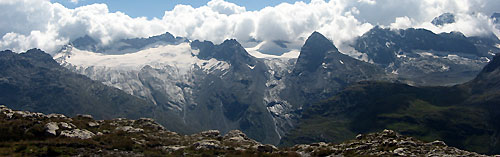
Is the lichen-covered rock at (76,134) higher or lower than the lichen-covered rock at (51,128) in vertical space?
lower

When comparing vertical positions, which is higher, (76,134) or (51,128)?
(51,128)

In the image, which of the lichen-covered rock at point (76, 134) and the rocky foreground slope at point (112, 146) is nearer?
the rocky foreground slope at point (112, 146)

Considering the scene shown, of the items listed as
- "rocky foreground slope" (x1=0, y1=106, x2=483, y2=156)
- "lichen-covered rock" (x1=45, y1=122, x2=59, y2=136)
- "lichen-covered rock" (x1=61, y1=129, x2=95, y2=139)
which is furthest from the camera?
"lichen-covered rock" (x1=61, y1=129, x2=95, y2=139)

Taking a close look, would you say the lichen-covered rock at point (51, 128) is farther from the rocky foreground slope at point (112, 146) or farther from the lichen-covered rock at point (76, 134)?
the lichen-covered rock at point (76, 134)

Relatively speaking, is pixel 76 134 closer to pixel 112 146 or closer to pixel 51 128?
pixel 51 128

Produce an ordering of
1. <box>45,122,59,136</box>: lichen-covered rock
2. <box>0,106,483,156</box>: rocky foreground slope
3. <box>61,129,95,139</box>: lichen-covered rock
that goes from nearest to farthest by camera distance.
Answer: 1. <box>0,106,483,156</box>: rocky foreground slope
2. <box>45,122,59,136</box>: lichen-covered rock
3. <box>61,129,95,139</box>: lichen-covered rock

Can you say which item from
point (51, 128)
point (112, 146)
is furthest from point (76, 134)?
point (112, 146)

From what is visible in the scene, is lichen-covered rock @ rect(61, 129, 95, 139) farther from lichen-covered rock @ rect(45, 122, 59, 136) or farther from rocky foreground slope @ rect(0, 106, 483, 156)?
lichen-covered rock @ rect(45, 122, 59, 136)

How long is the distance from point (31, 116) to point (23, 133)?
17.4 metres

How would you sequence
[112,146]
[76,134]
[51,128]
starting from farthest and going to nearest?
[76,134] → [51,128] → [112,146]

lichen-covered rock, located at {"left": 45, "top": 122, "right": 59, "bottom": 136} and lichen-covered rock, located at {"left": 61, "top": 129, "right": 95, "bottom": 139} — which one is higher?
lichen-covered rock, located at {"left": 45, "top": 122, "right": 59, "bottom": 136}

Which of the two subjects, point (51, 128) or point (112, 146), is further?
point (51, 128)

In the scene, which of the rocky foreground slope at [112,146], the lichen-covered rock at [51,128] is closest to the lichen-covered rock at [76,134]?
the rocky foreground slope at [112,146]

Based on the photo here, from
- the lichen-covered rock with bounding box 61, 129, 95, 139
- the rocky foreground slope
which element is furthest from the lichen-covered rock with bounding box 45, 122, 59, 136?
the lichen-covered rock with bounding box 61, 129, 95, 139
